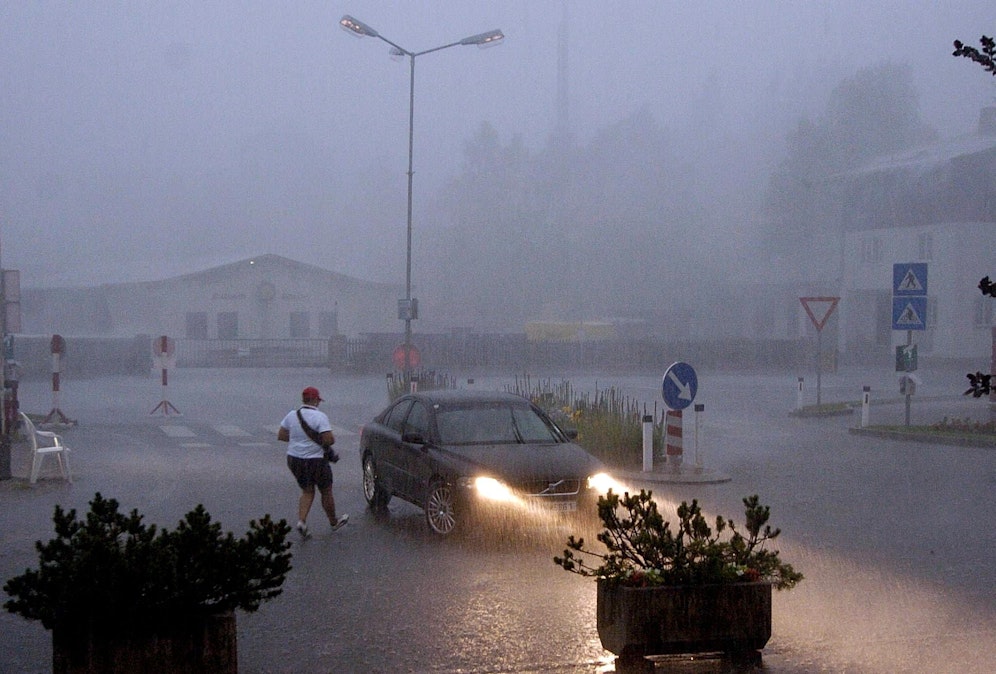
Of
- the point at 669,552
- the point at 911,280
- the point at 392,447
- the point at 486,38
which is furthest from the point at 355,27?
the point at 669,552

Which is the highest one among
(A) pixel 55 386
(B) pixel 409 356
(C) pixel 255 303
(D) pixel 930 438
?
(C) pixel 255 303

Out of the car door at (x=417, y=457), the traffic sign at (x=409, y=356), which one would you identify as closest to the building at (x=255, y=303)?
the traffic sign at (x=409, y=356)

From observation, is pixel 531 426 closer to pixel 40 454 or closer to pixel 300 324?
pixel 40 454

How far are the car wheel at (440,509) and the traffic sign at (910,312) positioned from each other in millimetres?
14326

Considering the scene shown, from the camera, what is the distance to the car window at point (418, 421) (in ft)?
39.1

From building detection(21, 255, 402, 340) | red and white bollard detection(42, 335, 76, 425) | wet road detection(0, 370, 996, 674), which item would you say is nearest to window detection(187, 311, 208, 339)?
building detection(21, 255, 402, 340)

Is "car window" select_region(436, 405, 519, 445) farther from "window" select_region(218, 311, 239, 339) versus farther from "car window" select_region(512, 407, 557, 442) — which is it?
"window" select_region(218, 311, 239, 339)

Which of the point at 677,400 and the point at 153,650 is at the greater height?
the point at 677,400

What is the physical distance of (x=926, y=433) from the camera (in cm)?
2178

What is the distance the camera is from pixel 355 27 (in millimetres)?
28531

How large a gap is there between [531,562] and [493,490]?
100 centimetres

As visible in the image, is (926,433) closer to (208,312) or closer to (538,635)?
(538,635)

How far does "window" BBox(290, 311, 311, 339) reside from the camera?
57.8 m

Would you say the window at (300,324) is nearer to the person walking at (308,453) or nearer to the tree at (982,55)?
the person walking at (308,453)
